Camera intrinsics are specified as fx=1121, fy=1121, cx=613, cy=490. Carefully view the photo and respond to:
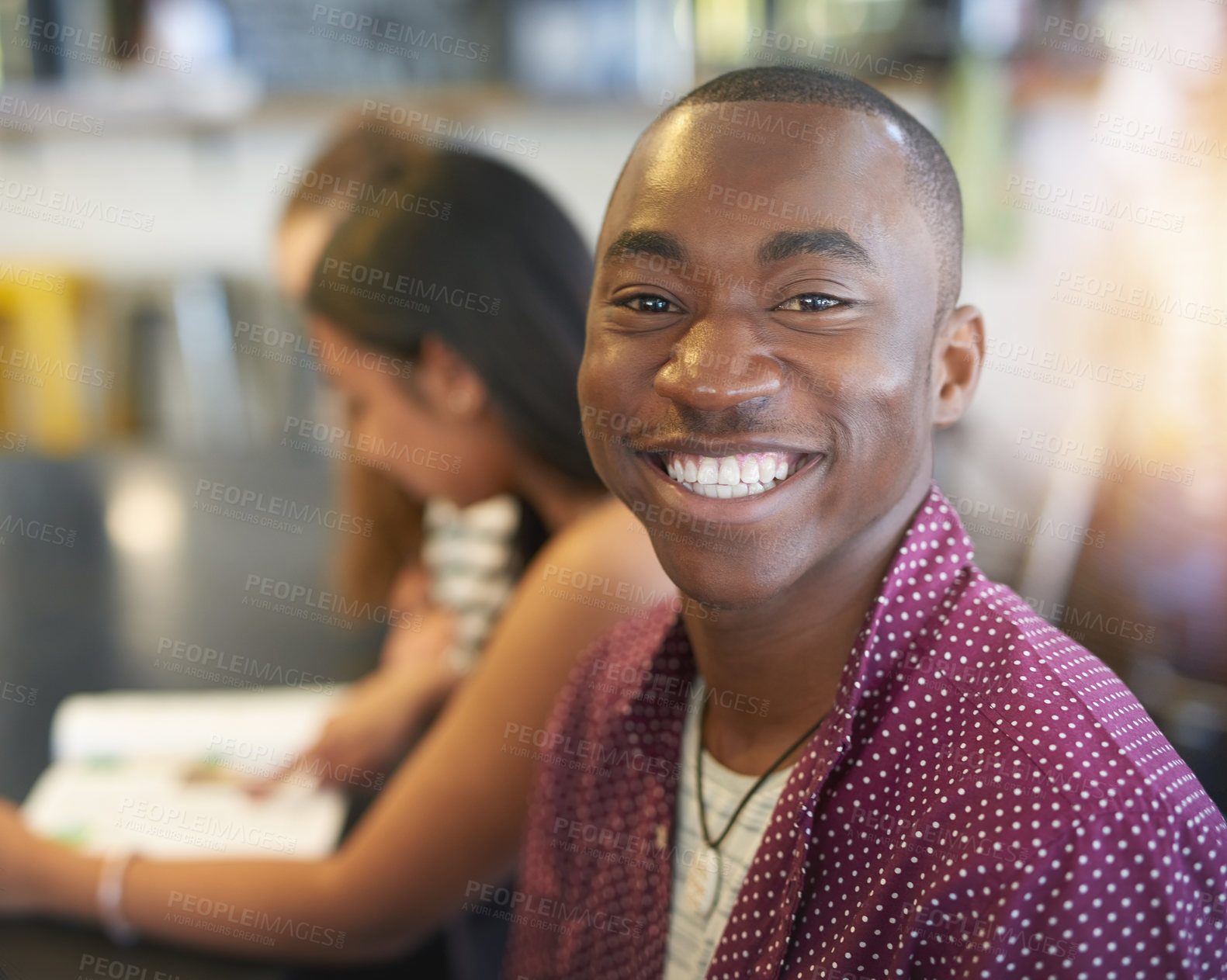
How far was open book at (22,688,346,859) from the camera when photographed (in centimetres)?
113

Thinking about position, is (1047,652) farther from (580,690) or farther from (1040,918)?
(580,690)

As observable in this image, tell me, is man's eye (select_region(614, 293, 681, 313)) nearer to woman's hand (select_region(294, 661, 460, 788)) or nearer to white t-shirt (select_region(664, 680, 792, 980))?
white t-shirt (select_region(664, 680, 792, 980))

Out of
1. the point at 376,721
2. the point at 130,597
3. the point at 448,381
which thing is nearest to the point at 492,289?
the point at 448,381

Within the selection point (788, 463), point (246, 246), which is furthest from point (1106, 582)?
point (246, 246)

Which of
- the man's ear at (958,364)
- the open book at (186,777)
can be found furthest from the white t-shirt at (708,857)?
the open book at (186,777)

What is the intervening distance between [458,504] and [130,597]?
0.56 metres

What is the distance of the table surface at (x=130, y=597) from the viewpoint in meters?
0.98

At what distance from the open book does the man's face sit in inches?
27.0

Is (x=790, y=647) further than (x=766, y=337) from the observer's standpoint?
Yes

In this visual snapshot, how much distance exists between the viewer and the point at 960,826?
57 centimetres

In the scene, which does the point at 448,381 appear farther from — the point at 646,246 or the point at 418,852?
the point at 646,246

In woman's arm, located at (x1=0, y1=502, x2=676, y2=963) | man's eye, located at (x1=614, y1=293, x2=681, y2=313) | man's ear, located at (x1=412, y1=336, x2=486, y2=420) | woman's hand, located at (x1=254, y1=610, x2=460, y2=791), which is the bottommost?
woman's hand, located at (x1=254, y1=610, x2=460, y2=791)

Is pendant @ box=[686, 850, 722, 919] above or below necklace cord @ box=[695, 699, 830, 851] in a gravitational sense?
below

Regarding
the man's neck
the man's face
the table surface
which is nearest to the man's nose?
the man's face
